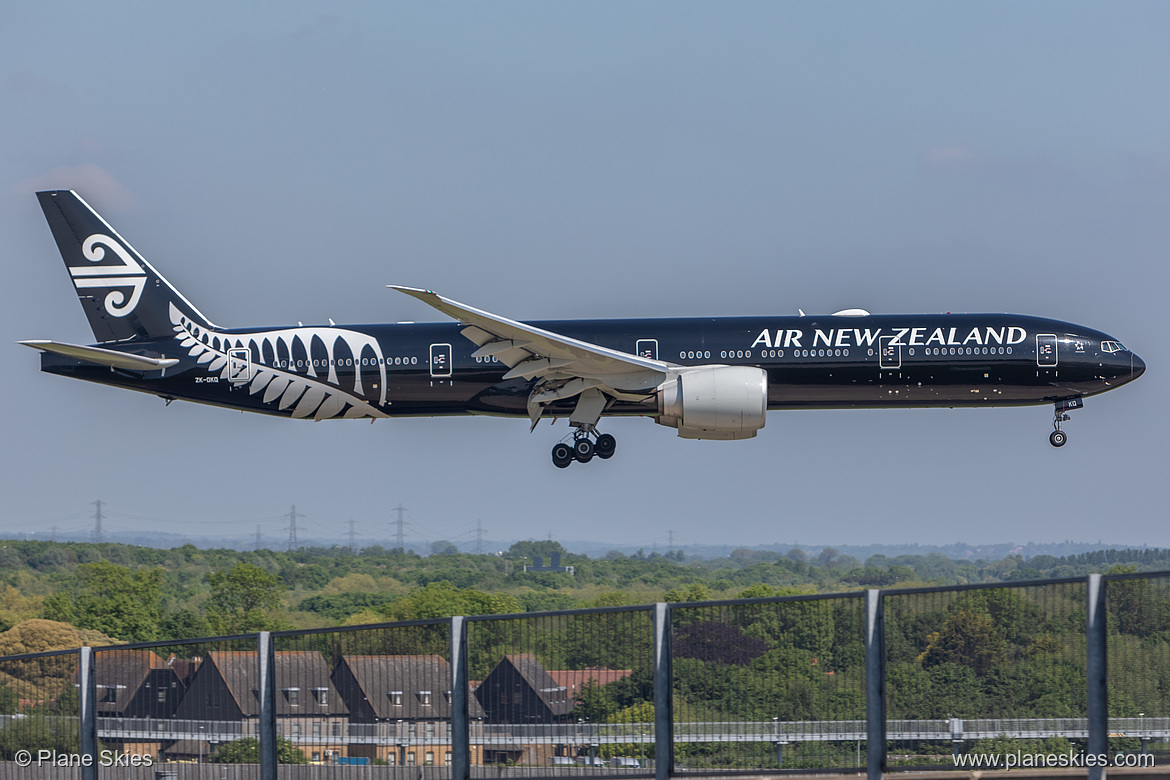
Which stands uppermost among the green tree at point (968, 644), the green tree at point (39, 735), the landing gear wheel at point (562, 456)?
the landing gear wheel at point (562, 456)

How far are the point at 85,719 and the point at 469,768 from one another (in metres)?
5.37

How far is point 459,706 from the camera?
13188mm

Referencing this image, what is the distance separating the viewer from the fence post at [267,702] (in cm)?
1422

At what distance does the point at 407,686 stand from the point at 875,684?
15.9 ft

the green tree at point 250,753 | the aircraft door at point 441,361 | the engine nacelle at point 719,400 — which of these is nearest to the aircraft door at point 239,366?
the aircraft door at point 441,361

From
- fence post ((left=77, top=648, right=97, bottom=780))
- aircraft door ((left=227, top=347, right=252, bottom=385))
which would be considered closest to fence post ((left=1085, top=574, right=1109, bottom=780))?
fence post ((left=77, top=648, right=97, bottom=780))

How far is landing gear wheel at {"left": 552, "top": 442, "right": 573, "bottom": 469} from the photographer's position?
40188 millimetres

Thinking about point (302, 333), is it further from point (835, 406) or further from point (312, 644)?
point (312, 644)

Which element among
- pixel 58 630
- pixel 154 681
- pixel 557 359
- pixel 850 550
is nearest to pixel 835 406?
pixel 557 359

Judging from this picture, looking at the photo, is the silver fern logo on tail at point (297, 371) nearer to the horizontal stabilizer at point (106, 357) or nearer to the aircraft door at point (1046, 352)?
the horizontal stabilizer at point (106, 357)

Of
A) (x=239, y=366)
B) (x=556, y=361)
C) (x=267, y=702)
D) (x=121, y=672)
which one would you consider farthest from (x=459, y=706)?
(x=239, y=366)

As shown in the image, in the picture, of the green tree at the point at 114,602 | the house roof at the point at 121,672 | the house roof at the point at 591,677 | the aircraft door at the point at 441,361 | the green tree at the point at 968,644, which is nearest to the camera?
the green tree at the point at 968,644

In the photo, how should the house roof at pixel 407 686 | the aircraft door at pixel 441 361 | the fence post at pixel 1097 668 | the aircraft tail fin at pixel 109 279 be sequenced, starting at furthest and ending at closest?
1. the aircraft tail fin at pixel 109 279
2. the aircraft door at pixel 441 361
3. the house roof at pixel 407 686
4. the fence post at pixel 1097 668

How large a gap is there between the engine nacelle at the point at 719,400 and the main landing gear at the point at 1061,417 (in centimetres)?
945
